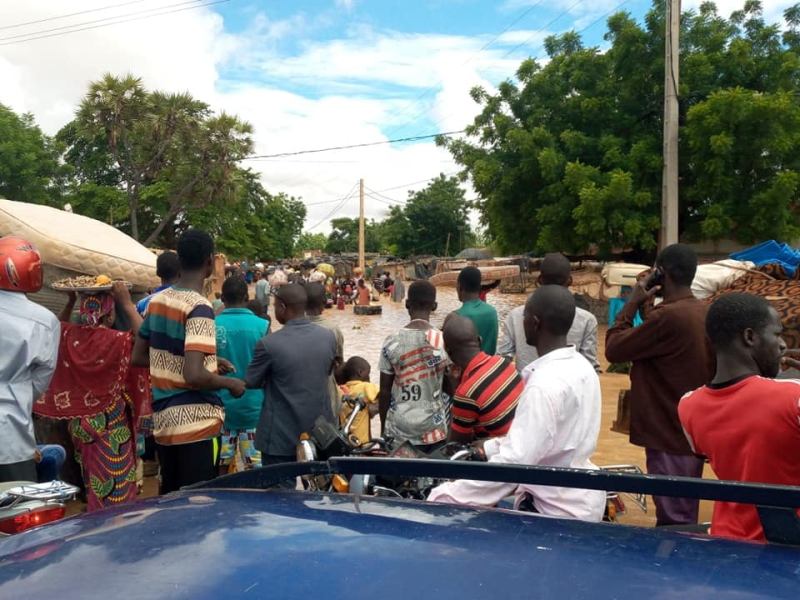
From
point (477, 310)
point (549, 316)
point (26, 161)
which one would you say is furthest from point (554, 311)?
point (26, 161)

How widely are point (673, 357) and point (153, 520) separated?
2.67m

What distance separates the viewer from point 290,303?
4070 mm

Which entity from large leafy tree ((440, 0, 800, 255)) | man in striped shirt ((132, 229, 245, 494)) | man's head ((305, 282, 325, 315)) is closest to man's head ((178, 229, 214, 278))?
man in striped shirt ((132, 229, 245, 494))

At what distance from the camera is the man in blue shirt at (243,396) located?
4562 millimetres

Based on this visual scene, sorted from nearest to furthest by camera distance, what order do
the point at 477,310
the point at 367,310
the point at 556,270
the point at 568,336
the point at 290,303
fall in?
the point at 290,303 < the point at 556,270 < the point at 568,336 < the point at 477,310 < the point at 367,310

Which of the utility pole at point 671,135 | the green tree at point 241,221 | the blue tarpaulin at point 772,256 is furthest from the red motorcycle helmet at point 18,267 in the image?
the green tree at point 241,221

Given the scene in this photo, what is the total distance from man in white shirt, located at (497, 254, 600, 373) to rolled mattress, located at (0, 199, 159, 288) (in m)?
2.38

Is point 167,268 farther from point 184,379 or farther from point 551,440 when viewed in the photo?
point 551,440

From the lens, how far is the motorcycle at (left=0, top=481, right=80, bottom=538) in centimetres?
213

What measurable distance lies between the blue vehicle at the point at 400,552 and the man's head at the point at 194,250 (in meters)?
1.93

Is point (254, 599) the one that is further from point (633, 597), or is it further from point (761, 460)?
point (761, 460)

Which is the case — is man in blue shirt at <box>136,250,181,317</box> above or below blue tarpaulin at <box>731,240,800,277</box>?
below

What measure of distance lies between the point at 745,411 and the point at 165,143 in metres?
26.7

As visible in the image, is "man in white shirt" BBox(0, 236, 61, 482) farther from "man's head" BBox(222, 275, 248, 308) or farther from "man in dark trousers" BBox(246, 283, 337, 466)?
"man's head" BBox(222, 275, 248, 308)
